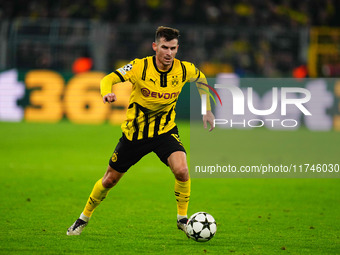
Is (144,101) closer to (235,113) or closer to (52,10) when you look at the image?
(235,113)

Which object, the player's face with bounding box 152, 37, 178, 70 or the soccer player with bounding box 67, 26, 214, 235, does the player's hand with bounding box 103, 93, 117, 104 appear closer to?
the soccer player with bounding box 67, 26, 214, 235

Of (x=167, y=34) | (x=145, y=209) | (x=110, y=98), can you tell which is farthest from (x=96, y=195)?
(x=167, y=34)

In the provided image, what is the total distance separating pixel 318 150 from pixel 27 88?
8904 millimetres

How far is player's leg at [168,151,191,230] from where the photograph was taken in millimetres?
6633

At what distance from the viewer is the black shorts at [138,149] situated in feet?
22.1

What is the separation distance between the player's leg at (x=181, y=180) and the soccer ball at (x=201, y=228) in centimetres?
38

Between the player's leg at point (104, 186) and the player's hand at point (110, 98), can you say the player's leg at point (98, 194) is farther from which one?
the player's hand at point (110, 98)

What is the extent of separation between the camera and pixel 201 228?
643 cm

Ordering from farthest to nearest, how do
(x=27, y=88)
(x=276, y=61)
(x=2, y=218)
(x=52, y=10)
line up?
(x=52, y=10), (x=276, y=61), (x=27, y=88), (x=2, y=218)

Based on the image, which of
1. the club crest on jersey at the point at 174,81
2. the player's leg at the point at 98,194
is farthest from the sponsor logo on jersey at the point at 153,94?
the player's leg at the point at 98,194

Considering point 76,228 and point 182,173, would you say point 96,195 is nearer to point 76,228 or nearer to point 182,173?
point 76,228

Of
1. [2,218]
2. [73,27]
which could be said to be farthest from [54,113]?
[2,218]

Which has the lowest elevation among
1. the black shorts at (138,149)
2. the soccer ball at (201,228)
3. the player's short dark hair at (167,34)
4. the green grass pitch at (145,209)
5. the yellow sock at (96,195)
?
the green grass pitch at (145,209)

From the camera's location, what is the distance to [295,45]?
20609 millimetres
